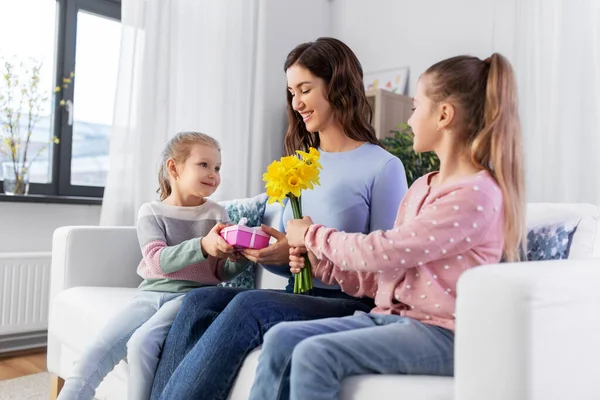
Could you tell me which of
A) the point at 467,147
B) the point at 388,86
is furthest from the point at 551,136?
the point at 467,147

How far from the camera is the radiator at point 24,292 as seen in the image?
2.63 meters

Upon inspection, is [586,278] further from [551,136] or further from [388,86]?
[388,86]

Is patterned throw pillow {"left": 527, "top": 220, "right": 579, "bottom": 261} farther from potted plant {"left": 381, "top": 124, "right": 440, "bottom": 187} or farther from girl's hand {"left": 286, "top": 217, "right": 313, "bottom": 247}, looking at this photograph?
potted plant {"left": 381, "top": 124, "right": 440, "bottom": 187}

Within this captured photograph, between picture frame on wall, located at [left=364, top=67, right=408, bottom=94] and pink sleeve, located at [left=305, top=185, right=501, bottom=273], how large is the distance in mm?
2547

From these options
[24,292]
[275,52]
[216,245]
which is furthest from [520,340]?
[275,52]

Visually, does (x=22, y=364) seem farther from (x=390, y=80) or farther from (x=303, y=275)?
(x=390, y=80)

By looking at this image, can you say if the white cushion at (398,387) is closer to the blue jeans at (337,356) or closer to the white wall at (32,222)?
the blue jeans at (337,356)

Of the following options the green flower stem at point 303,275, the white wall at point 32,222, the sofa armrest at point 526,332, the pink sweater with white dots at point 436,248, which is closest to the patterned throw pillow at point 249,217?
the green flower stem at point 303,275

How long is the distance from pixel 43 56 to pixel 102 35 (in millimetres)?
373

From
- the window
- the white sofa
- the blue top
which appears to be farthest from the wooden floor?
the white sofa

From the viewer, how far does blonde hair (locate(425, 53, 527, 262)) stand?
1.14 meters

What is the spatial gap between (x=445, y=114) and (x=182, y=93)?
7.37 ft

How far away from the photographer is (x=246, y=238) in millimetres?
1457

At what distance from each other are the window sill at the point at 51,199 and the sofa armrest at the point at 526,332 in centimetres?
240
